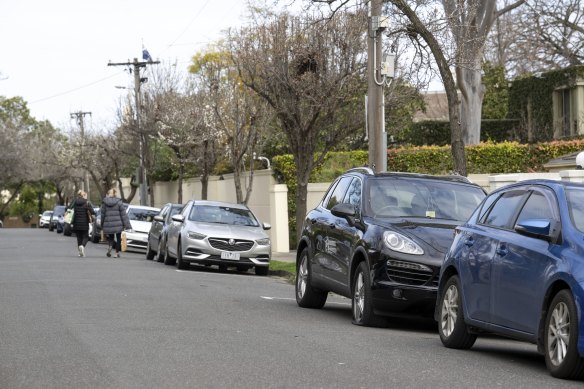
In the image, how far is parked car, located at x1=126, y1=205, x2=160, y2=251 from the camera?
34500mm

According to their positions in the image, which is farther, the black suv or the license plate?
the license plate

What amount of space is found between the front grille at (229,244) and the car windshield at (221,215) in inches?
44.3

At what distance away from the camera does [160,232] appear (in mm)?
27766

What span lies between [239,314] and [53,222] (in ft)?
179

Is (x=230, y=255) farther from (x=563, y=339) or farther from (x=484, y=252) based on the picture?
(x=563, y=339)

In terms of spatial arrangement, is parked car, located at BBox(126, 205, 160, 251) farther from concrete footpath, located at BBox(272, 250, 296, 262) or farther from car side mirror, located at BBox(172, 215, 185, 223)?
car side mirror, located at BBox(172, 215, 185, 223)

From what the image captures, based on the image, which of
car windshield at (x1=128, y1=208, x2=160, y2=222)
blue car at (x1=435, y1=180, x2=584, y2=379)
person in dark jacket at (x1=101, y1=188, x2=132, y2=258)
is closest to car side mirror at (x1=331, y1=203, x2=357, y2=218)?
blue car at (x1=435, y1=180, x2=584, y2=379)

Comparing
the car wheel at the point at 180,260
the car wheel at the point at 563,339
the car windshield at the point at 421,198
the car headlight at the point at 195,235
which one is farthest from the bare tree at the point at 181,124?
the car wheel at the point at 563,339

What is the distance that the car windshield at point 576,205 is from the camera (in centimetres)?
880

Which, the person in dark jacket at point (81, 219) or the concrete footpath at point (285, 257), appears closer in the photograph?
the concrete footpath at point (285, 257)

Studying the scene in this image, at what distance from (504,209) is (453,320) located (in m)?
1.21

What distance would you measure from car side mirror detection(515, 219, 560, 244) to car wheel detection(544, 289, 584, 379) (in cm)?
51

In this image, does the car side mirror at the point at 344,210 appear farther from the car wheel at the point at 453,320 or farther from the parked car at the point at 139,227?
the parked car at the point at 139,227

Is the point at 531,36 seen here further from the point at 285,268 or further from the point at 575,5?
the point at 285,268
